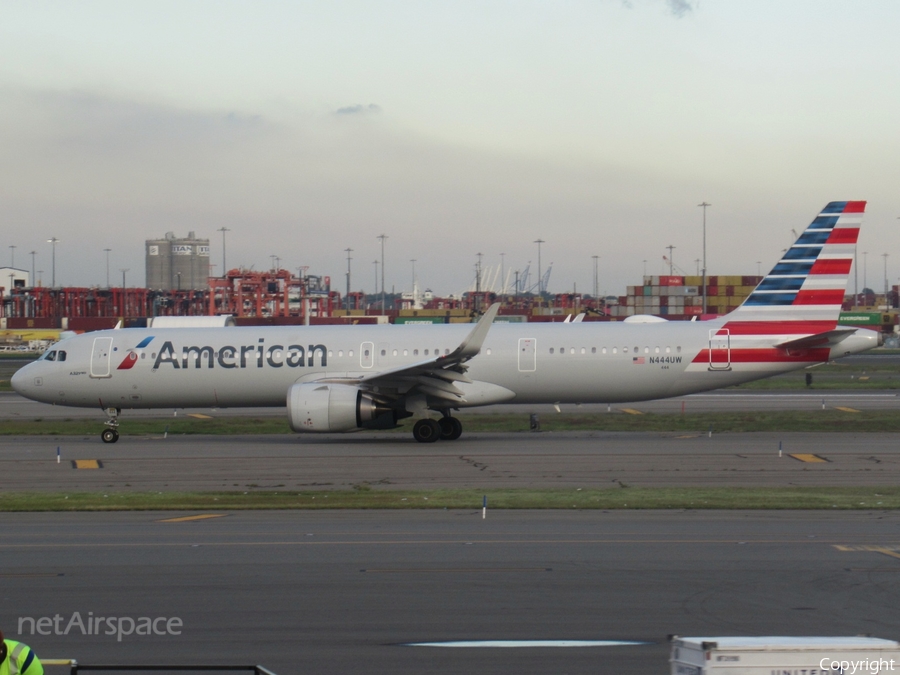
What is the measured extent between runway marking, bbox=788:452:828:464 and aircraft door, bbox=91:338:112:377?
66.3ft

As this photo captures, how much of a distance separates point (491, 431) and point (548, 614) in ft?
68.4

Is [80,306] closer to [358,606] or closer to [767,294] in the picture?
[767,294]

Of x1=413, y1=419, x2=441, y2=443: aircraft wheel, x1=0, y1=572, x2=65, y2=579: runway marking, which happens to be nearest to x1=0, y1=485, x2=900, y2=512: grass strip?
x1=0, y1=572, x2=65, y2=579: runway marking

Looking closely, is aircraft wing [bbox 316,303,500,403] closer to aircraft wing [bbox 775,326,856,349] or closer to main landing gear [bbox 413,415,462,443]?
main landing gear [bbox 413,415,462,443]

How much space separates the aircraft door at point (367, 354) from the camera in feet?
95.5

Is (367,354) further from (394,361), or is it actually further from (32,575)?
(32,575)

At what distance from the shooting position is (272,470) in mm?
22625

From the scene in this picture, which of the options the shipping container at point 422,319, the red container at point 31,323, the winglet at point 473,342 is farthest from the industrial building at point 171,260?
the winglet at point 473,342

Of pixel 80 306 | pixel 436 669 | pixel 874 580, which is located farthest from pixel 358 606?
pixel 80 306

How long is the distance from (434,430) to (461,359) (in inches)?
94.5

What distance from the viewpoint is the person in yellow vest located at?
5719mm

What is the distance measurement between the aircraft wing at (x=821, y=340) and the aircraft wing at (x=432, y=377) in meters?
8.94

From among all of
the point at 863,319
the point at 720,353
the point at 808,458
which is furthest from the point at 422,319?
the point at 808,458

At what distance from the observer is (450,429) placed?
92.8 ft
